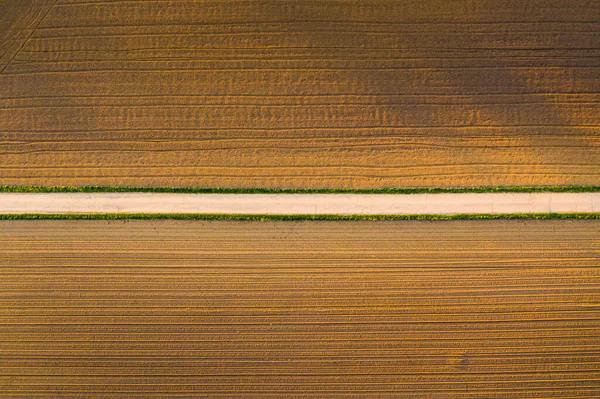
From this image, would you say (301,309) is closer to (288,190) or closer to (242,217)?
(242,217)

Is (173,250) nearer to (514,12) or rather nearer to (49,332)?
(49,332)

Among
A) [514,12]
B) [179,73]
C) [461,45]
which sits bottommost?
[179,73]

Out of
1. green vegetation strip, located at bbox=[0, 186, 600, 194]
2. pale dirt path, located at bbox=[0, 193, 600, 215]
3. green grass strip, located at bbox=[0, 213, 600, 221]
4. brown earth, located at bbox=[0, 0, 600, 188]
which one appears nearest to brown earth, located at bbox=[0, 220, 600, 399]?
green grass strip, located at bbox=[0, 213, 600, 221]

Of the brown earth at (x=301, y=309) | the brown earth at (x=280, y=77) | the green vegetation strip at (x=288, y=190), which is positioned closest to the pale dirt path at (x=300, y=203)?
the green vegetation strip at (x=288, y=190)

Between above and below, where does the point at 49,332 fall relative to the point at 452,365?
above

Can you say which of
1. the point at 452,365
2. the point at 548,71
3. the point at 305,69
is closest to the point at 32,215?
the point at 305,69

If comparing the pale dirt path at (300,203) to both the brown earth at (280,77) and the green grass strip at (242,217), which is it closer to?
the green grass strip at (242,217)
